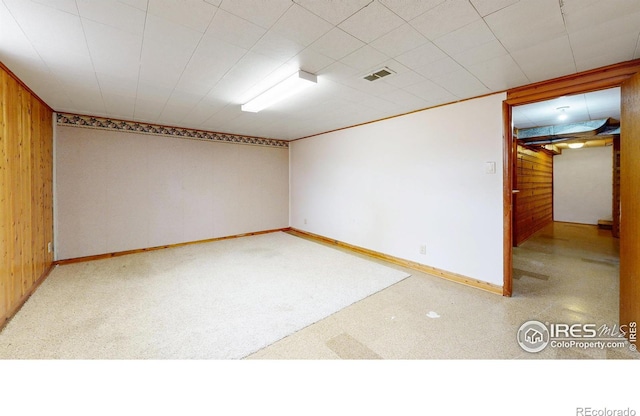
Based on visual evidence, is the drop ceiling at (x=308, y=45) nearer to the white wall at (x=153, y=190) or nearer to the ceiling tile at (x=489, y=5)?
the ceiling tile at (x=489, y=5)

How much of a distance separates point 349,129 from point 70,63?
3.82 meters

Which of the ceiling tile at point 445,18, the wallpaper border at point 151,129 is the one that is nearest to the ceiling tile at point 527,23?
the ceiling tile at point 445,18

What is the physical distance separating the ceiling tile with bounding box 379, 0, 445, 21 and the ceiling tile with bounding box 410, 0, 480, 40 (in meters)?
0.04

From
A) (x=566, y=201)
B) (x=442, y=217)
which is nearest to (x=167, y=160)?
(x=442, y=217)

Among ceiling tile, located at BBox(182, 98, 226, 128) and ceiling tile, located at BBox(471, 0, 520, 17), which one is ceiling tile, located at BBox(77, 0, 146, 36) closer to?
ceiling tile, located at BBox(182, 98, 226, 128)

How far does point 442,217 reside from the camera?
11.4ft

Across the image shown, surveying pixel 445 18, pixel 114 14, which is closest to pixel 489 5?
pixel 445 18

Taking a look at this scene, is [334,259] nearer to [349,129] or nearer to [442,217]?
[442,217]

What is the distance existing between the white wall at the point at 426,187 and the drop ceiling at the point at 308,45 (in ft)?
1.63

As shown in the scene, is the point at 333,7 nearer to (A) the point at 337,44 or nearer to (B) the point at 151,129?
(A) the point at 337,44

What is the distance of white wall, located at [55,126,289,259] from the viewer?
395cm

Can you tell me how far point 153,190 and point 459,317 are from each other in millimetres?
5186

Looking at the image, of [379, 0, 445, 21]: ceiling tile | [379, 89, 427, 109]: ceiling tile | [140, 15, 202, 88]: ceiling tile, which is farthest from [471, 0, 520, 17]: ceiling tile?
[140, 15, 202, 88]: ceiling tile

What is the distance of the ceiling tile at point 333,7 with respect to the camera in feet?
4.84
